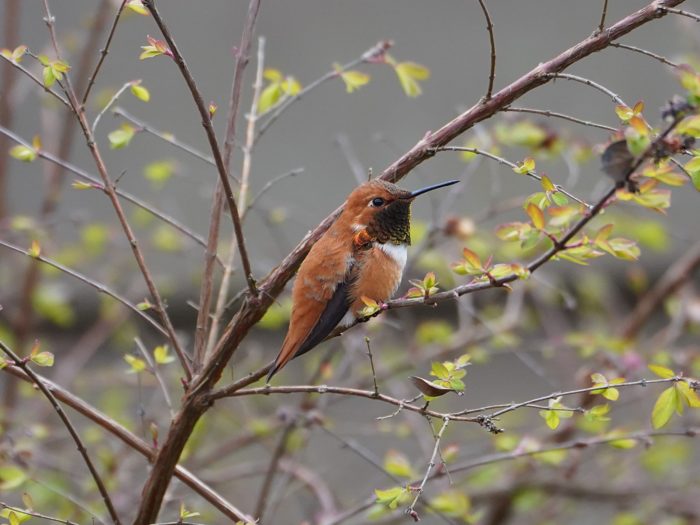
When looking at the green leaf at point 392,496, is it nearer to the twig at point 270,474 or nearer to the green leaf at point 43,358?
the green leaf at point 43,358

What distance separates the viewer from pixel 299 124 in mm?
5707

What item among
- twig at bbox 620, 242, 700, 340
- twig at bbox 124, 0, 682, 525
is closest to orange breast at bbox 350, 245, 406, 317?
twig at bbox 124, 0, 682, 525

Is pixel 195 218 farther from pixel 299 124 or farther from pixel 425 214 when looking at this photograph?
pixel 425 214

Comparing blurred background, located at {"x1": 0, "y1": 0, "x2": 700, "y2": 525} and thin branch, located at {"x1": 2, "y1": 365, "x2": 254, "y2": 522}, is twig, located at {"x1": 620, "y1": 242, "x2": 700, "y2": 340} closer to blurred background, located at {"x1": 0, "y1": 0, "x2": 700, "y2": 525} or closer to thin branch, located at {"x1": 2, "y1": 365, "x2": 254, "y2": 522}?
blurred background, located at {"x1": 0, "y1": 0, "x2": 700, "y2": 525}

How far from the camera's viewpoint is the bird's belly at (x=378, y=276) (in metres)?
2.22

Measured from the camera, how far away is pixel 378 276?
2.28 meters

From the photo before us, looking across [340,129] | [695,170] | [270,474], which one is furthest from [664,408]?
[340,129]

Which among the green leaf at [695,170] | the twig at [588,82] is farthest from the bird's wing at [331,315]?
the green leaf at [695,170]

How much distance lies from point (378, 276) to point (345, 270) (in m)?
0.10

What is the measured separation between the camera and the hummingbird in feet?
7.11

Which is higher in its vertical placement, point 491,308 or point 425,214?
point 425,214

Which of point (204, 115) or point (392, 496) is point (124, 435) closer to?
point (392, 496)

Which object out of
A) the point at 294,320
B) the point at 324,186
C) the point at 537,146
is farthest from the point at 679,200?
the point at 294,320

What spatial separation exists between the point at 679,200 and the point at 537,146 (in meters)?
2.82
